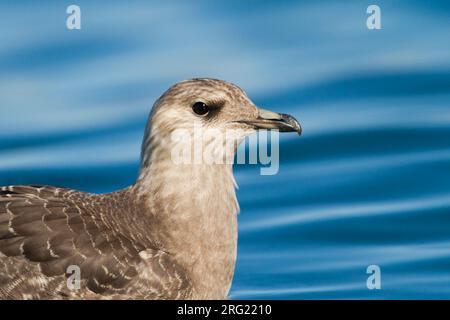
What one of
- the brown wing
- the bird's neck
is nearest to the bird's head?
the bird's neck

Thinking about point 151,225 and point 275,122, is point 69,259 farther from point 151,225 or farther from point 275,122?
point 275,122

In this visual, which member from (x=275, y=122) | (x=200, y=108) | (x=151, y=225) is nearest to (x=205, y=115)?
(x=200, y=108)

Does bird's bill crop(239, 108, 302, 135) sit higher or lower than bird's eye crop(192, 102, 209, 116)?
lower

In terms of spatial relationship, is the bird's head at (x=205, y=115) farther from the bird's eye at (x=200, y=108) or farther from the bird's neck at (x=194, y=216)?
the bird's neck at (x=194, y=216)

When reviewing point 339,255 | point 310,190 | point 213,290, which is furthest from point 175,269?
point 310,190

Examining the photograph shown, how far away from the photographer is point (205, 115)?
11539mm

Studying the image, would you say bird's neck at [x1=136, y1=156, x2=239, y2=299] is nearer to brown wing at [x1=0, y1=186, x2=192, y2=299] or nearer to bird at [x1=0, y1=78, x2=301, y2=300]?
bird at [x1=0, y1=78, x2=301, y2=300]

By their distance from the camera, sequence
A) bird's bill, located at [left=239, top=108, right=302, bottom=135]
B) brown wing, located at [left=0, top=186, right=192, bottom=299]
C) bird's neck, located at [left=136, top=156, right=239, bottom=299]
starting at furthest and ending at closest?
bird's bill, located at [left=239, top=108, right=302, bottom=135]
bird's neck, located at [left=136, top=156, right=239, bottom=299]
brown wing, located at [left=0, top=186, right=192, bottom=299]

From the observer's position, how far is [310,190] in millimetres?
16656

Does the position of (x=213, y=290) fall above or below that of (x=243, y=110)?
below

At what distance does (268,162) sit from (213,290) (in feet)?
20.9

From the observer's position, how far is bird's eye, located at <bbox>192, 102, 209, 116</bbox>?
1153 cm

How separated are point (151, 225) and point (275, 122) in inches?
46.9
